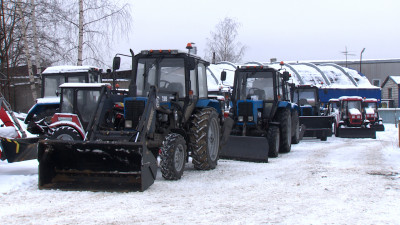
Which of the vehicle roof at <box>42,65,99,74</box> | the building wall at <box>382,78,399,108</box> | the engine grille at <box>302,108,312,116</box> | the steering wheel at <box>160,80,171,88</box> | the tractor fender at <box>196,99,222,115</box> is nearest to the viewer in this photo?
the steering wheel at <box>160,80,171,88</box>

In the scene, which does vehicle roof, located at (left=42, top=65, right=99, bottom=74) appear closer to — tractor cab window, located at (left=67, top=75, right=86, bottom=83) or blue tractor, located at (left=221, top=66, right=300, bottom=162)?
tractor cab window, located at (left=67, top=75, right=86, bottom=83)

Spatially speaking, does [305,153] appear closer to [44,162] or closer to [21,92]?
[44,162]

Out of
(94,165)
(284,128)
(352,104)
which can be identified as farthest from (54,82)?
(352,104)

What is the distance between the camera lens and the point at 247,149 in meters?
11.8

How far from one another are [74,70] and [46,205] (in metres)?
8.29

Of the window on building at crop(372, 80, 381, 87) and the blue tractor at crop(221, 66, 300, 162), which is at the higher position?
the window on building at crop(372, 80, 381, 87)

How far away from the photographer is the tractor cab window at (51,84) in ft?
47.5

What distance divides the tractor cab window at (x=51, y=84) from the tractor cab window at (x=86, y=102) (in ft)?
11.6

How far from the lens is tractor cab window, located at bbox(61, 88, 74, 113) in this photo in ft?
37.0

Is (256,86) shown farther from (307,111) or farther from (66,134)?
(307,111)

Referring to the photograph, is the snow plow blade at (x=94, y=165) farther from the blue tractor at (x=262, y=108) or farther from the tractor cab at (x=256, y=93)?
the tractor cab at (x=256, y=93)

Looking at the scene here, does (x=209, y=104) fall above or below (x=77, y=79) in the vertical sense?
below

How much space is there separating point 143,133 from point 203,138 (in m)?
1.81

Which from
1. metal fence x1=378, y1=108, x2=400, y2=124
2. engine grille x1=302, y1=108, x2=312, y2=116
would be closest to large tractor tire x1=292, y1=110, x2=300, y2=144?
engine grille x1=302, y1=108, x2=312, y2=116
